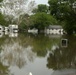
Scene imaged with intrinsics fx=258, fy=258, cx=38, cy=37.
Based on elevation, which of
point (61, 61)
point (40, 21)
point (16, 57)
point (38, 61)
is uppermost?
point (61, 61)

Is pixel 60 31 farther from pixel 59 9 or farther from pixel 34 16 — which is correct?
pixel 59 9

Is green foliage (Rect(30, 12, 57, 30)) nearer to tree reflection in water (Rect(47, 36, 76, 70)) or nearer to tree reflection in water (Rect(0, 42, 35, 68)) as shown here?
tree reflection in water (Rect(0, 42, 35, 68))

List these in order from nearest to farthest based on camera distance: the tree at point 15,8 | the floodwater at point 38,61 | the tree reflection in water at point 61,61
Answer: the floodwater at point 38,61, the tree reflection in water at point 61,61, the tree at point 15,8

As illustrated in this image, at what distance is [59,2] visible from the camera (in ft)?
174

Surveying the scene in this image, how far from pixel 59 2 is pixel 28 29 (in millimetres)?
47748

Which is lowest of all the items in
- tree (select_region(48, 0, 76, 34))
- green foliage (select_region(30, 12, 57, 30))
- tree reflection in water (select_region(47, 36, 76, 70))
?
green foliage (select_region(30, 12, 57, 30))

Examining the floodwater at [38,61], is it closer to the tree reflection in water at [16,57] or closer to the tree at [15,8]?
the tree reflection in water at [16,57]

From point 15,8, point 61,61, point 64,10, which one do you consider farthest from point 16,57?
point 15,8

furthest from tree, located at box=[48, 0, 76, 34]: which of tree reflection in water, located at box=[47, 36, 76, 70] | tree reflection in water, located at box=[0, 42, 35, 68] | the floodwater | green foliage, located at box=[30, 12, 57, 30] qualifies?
Result: green foliage, located at box=[30, 12, 57, 30]

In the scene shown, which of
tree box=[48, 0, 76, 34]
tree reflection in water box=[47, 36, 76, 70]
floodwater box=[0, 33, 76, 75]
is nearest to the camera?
floodwater box=[0, 33, 76, 75]

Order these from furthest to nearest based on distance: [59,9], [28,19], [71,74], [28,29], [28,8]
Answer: [28,29] → [28,19] → [28,8] → [59,9] → [71,74]

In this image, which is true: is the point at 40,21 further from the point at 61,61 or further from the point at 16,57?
the point at 61,61

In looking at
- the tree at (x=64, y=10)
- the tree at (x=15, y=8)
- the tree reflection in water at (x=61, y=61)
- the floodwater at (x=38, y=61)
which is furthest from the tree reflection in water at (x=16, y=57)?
the tree at (x=15, y=8)

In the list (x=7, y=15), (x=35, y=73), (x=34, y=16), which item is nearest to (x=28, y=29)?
(x=34, y=16)
